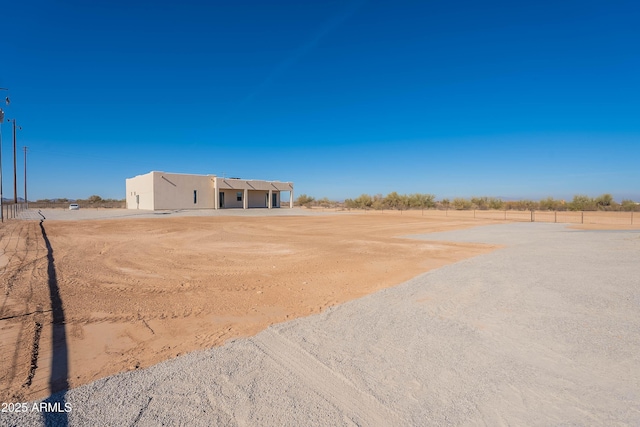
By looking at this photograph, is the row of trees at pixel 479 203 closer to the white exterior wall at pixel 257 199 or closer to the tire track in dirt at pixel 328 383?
the white exterior wall at pixel 257 199

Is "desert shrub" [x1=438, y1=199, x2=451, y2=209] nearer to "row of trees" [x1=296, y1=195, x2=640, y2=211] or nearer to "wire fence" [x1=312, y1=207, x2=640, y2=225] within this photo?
"row of trees" [x1=296, y1=195, x2=640, y2=211]

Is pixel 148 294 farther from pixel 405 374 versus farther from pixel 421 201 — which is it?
pixel 421 201

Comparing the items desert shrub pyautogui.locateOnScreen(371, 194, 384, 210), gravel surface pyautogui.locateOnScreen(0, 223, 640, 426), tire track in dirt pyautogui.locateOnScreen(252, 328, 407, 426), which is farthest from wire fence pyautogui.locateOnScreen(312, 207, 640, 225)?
tire track in dirt pyautogui.locateOnScreen(252, 328, 407, 426)

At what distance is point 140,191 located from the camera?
44.9 m

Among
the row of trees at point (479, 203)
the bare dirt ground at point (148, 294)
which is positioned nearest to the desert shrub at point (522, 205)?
the row of trees at point (479, 203)

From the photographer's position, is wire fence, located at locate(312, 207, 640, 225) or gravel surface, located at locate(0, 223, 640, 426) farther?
wire fence, located at locate(312, 207, 640, 225)

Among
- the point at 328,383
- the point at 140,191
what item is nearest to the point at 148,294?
the point at 328,383

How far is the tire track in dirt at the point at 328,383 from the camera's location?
274cm

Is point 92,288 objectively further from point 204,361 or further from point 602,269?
point 602,269

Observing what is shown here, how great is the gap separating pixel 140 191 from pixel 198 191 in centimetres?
823

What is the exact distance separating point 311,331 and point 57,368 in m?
2.99

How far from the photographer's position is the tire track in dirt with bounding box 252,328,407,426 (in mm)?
2736

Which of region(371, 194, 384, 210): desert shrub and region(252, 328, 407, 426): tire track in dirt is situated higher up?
region(371, 194, 384, 210): desert shrub

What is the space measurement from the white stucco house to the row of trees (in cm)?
2102
